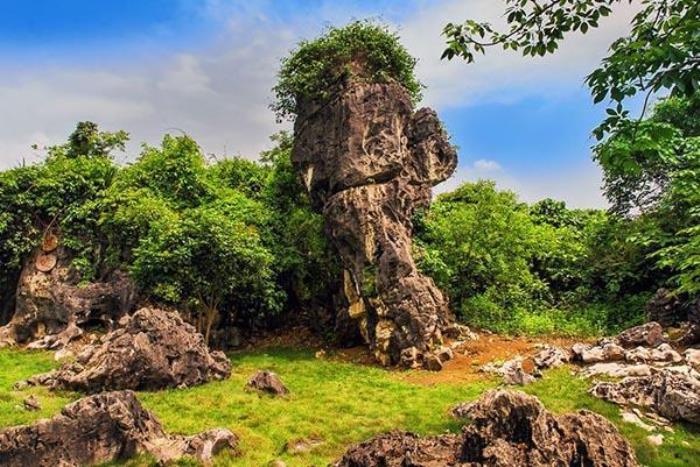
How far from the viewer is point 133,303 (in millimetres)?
20500

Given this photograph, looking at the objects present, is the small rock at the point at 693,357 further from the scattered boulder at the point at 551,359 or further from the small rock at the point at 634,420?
the small rock at the point at 634,420

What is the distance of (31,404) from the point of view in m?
11.2

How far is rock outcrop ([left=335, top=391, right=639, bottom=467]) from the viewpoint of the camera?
6.15 meters

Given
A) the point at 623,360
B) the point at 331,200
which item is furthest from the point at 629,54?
the point at 331,200

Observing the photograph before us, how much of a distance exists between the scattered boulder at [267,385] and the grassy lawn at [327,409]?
302mm

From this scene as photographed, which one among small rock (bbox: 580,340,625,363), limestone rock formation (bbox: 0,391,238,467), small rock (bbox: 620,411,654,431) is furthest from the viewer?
small rock (bbox: 580,340,625,363)

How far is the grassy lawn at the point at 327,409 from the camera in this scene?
29.7ft

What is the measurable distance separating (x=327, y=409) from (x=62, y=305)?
13.4m

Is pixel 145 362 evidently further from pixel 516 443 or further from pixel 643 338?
pixel 643 338

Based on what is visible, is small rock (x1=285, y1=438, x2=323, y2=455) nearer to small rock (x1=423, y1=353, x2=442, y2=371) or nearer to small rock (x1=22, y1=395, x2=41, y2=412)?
small rock (x1=22, y1=395, x2=41, y2=412)

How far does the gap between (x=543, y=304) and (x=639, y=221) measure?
5.43m

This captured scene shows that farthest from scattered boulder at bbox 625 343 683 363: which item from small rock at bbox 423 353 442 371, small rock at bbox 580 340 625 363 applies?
small rock at bbox 423 353 442 371

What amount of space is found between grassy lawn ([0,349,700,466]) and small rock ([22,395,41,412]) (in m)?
0.23

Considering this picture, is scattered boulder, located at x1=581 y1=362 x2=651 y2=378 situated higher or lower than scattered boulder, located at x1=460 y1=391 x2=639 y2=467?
higher
